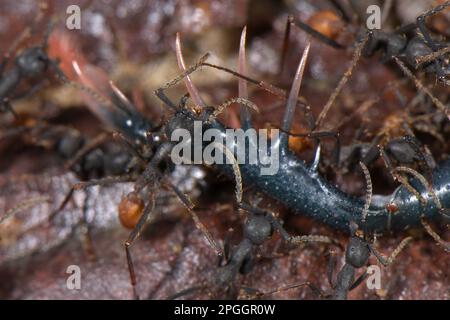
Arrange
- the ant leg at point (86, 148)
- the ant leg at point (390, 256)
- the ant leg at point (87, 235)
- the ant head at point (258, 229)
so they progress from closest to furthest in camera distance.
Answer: the ant leg at point (390, 256), the ant head at point (258, 229), the ant leg at point (87, 235), the ant leg at point (86, 148)

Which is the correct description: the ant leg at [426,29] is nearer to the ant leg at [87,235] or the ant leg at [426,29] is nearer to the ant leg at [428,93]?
the ant leg at [428,93]

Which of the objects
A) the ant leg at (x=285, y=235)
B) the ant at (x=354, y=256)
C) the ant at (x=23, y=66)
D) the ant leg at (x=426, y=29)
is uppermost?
the ant at (x=23, y=66)

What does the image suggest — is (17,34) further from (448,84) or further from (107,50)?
(448,84)

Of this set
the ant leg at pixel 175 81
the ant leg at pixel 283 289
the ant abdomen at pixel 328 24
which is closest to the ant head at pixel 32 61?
the ant leg at pixel 175 81

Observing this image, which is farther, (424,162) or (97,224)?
(97,224)

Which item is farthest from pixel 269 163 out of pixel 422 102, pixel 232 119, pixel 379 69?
pixel 379 69
